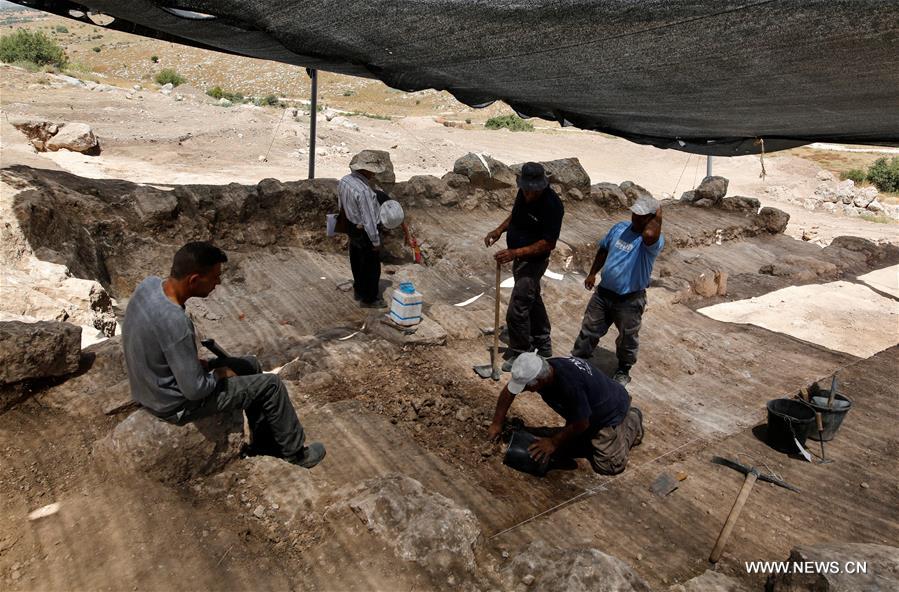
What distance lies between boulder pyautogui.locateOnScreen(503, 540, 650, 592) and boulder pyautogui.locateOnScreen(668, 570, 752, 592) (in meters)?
0.32

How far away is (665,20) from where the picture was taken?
3387 millimetres

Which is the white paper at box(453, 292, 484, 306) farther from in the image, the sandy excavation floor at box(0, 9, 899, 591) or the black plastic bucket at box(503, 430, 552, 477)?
the black plastic bucket at box(503, 430, 552, 477)

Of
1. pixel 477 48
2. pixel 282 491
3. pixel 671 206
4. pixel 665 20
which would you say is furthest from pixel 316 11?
pixel 671 206

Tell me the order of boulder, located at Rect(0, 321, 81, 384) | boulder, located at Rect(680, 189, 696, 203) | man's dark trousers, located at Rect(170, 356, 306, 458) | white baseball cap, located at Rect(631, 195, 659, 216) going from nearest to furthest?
1. man's dark trousers, located at Rect(170, 356, 306, 458)
2. boulder, located at Rect(0, 321, 81, 384)
3. white baseball cap, located at Rect(631, 195, 659, 216)
4. boulder, located at Rect(680, 189, 696, 203)

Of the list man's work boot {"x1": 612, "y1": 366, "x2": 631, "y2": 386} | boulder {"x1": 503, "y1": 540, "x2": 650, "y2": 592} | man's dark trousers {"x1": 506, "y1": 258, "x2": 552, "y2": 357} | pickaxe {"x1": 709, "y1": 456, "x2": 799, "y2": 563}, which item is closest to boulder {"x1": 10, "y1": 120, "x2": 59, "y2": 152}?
man's dark trousers {"x1": 506, "y1": 258, "x2": 552, "y2": 357}

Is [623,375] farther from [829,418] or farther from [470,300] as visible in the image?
[470,300]

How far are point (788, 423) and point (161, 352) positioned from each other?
4.18m

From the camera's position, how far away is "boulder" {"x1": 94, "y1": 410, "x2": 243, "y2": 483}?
321 centimetres

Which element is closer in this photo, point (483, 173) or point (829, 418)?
point (829, 418)

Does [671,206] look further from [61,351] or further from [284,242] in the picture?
[61,351]

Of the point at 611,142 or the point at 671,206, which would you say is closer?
the point at 671,206

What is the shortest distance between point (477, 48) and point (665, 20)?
4.40ft

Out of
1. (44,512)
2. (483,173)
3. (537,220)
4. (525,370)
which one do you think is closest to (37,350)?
(44,512)

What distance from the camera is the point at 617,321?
527 cm
